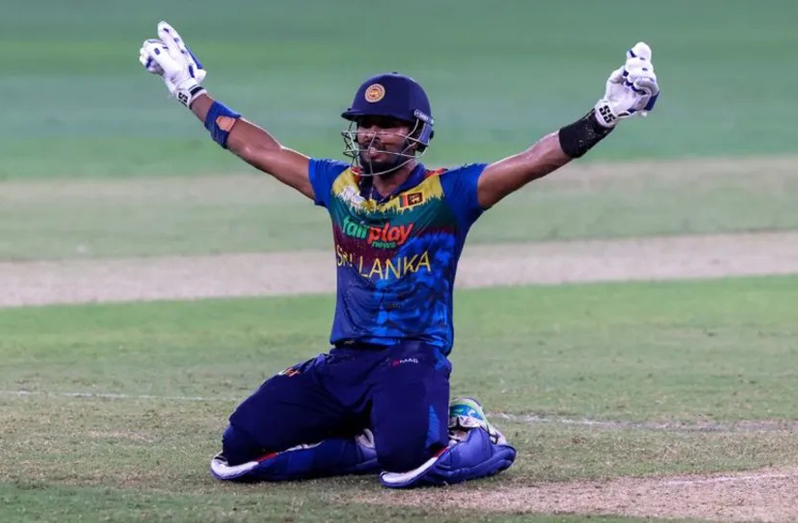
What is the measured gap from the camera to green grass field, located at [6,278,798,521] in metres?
7.07

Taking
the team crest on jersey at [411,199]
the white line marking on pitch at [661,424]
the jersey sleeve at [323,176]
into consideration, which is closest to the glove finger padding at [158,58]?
the jersey sleeve at [323,176]

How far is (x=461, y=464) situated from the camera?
7277mm

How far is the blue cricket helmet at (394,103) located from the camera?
24.6 feet

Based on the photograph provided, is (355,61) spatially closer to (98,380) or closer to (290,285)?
(290,285)

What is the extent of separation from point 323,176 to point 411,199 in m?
0.49

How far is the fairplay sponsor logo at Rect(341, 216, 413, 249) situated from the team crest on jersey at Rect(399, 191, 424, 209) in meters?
0.09

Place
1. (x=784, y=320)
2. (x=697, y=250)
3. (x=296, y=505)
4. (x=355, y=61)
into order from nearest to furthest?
(x=296, y=505) < (x=784, y=320) < (x=697, y=250) < (x=355, y=61)

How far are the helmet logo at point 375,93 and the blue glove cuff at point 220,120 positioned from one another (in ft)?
2.49

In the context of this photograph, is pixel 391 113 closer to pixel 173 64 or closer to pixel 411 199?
pixel 411 199

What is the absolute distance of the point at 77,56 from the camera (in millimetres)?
28859

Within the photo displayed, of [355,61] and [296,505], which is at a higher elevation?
[355,61]

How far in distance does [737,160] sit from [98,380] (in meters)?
12.3

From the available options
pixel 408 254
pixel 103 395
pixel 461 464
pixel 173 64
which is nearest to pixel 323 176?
pixel 408 254

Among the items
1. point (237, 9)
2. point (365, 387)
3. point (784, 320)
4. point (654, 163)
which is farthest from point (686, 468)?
point (237, 9)
